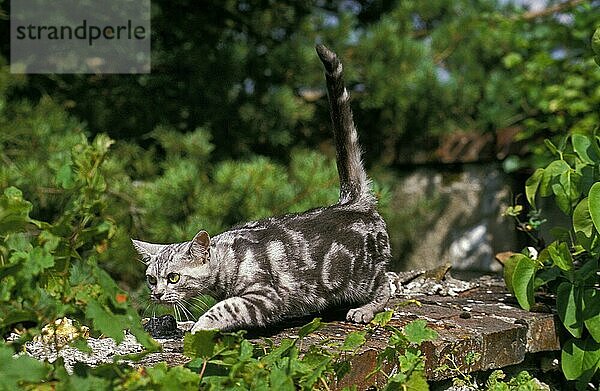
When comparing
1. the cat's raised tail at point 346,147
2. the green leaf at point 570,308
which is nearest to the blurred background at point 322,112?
the cat's raised tail at point 346,147

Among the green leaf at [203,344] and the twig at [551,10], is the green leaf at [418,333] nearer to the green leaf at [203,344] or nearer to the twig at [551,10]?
the green leaf at [203,344]

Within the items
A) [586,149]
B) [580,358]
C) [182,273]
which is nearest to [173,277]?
[182,273]

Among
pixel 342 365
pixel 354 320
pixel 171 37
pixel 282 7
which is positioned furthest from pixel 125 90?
pixel 342 365

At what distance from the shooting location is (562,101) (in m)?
4.10

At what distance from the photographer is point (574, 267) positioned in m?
2.14

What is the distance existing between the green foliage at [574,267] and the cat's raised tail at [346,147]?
18.3 inches

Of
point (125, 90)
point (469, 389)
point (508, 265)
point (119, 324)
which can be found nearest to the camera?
point (119, 324)

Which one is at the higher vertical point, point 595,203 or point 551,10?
point 551,10

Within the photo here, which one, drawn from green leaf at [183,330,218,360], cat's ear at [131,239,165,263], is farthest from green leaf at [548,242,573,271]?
green leaf at [183,330,218,360]

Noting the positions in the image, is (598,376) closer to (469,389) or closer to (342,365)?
(469,389)

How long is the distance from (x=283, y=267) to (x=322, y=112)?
2988 mm

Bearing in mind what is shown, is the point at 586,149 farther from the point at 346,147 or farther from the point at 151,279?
the point at 151,279

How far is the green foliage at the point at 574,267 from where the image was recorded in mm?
2004

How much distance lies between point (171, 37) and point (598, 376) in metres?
3.16
